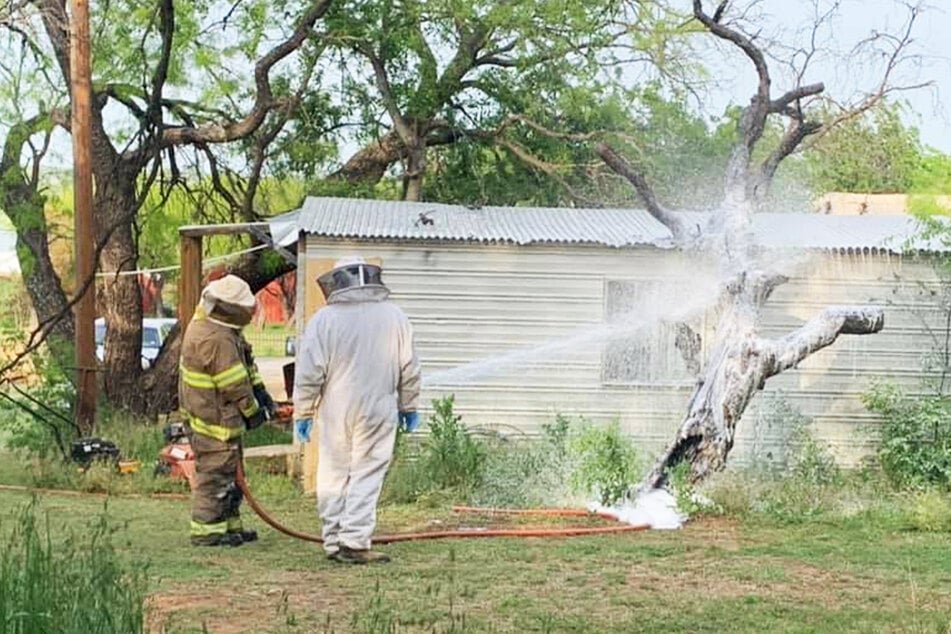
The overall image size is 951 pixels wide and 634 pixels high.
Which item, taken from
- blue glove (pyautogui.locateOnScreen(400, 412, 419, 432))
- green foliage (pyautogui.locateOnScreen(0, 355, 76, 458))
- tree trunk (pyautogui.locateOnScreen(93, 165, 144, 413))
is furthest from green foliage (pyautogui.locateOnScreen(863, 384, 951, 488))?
tree trunk (pyautogui.locateOnScreen(93, 165, 144, 413))

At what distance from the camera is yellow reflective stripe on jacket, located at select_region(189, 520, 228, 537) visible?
842 cm

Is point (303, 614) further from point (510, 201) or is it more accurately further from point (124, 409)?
point (510, 201)

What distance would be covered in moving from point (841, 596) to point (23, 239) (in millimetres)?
13165

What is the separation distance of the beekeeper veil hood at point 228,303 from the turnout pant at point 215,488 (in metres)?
0.81

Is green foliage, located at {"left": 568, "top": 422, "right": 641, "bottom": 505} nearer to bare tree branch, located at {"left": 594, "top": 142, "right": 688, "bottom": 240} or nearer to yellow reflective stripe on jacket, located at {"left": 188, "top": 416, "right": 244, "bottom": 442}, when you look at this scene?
bare tree branch, located at {"left": 594, "top": 142, "right": 688, "bottom": 240}

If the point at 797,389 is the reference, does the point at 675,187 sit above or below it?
above

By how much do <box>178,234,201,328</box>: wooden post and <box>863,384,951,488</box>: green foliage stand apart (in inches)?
278

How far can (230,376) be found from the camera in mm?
8500

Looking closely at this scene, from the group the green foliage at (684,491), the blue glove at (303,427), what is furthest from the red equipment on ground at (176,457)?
the green foliage at (684,491)

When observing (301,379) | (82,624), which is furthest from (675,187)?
(82,624)

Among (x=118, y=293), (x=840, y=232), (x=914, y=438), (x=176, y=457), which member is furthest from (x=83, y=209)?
(x=914, y=438)

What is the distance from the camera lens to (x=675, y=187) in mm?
19266

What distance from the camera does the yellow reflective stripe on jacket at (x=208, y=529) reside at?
8422 mm

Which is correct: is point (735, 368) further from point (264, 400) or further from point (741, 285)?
point (264, 400)
